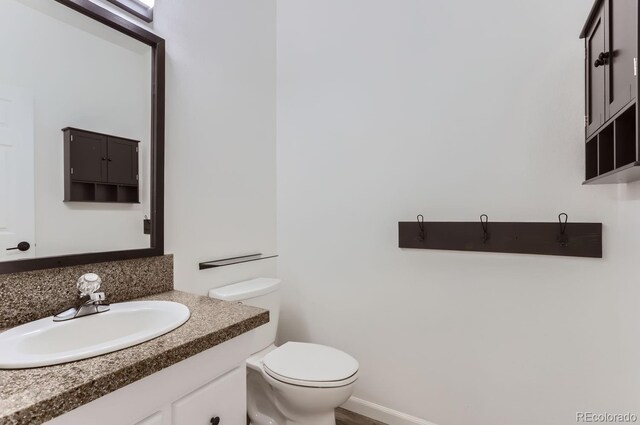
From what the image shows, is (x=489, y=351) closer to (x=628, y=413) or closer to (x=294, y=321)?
(x=628, y=413)

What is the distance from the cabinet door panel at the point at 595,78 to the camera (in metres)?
1.05

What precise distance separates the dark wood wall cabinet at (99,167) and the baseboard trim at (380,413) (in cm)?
162

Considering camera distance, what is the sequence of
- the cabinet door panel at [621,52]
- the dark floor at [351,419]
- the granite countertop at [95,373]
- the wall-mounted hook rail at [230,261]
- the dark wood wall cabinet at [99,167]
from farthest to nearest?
the dark floor at [351,419], the wall-mounted hook rail at [230,261], the dark wood wall cabinet at [99,167], the cabinet door panel at [621,52], the granite countertop at [95,373]

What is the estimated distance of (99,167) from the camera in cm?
119

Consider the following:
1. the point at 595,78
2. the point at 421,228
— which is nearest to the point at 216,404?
the point at 421,228

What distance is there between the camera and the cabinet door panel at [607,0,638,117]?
0.83m

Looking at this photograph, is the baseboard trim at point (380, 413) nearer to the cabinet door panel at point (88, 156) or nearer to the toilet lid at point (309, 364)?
the toilet lid at point (309, 364)

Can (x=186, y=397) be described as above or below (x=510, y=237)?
below

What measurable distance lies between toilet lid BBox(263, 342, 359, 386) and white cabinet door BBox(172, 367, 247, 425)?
0.32 m

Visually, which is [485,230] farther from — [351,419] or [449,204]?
[351,419]

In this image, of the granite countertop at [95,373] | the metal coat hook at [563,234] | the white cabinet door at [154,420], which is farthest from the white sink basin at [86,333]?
the metal coat hook at [563,234]

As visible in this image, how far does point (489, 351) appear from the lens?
1.49 meters

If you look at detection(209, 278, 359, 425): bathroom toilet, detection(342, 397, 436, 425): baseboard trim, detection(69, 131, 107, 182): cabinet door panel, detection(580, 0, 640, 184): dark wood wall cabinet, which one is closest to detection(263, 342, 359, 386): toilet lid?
detection(209, 278, 359, 425): bathroom toilet

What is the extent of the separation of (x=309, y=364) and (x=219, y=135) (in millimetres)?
1261
